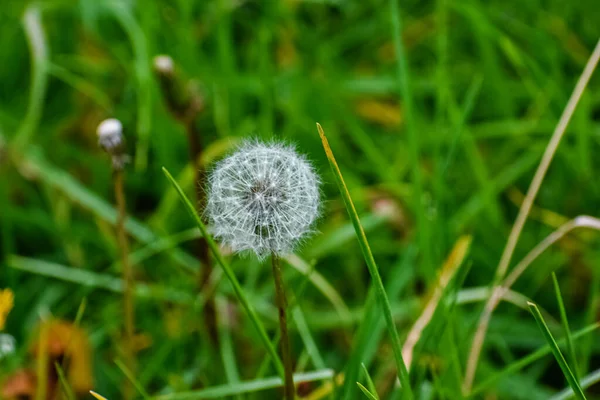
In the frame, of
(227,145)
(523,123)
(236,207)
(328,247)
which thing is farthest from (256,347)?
(523,123)

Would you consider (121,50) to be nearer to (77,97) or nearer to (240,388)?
(77,97)

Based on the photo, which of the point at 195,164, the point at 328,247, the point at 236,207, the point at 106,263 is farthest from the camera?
the point at 106,263

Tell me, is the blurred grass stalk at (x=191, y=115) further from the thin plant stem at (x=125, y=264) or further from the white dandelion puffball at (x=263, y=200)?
the white dandelion puffball at (x=263, y=200)

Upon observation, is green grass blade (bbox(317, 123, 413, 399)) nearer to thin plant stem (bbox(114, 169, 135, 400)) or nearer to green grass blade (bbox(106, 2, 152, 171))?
thin plant stem (bbox(114, 169, 135, 400))

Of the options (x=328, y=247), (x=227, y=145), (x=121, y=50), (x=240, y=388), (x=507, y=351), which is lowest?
(x=240, y=388)

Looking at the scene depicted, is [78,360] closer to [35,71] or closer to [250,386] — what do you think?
[250,386]

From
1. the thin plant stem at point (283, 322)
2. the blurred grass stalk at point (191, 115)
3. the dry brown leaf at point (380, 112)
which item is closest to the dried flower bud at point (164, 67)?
the blurred grass stalk at point (191, 115)
